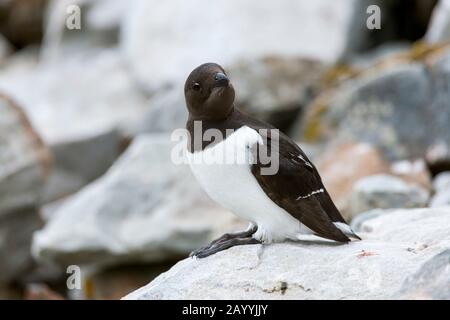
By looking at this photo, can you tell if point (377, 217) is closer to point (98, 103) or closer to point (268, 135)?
point (268, 135)

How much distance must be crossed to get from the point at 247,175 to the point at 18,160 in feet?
22.0

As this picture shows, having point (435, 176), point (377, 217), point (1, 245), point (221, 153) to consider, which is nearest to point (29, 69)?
point (1, 245)

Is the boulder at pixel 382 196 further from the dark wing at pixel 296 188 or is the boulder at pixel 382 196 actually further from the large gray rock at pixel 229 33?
the large gray rock at pixel 229 33

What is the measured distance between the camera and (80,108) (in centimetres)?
1612

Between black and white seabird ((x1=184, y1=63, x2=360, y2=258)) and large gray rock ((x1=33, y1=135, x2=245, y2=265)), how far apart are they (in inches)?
153

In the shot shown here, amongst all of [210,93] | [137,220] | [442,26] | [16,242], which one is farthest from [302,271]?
[442,26]

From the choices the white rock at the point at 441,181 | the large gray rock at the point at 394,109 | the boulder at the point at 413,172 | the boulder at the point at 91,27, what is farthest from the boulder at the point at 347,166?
the boulder at the point at 91,27

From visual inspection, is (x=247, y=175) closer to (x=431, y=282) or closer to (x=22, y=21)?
(x=431, y=282)

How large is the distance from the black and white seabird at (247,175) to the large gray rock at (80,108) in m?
7.92

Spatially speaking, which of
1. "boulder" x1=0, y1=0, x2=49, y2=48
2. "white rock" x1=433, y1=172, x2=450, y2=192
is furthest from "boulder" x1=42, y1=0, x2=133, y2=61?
"white rock" x1=433, y1=172, x2=450, y2=192

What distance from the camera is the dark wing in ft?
20.1

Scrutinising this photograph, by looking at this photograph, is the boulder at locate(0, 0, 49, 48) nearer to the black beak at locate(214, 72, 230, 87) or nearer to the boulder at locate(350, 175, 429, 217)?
the boulder at locate(350, 175, 429, 217)

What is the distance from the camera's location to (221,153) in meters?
6.07

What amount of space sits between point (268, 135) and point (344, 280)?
1.18 metres
